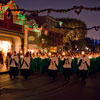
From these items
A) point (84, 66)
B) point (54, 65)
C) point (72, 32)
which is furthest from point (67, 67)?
point (72, 32)

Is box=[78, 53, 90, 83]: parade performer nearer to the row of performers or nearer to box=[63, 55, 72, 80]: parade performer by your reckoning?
the row of performers

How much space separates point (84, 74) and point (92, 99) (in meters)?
5.72

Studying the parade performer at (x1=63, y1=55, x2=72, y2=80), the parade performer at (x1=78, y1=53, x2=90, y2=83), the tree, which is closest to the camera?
the parade performer at (x1=78, y1=53, x2=90, y2=83)

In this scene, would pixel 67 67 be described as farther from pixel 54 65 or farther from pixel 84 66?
pixel 84 66

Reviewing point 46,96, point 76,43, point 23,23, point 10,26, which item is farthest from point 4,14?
point 76,43

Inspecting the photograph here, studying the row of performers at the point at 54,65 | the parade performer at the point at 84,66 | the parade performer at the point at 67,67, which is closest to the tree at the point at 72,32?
the row of performers at the point at 54,65

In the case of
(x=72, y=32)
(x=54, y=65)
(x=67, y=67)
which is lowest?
(x=67, y=67)

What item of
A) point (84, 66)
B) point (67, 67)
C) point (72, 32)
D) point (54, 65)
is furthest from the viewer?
point (72, 32)

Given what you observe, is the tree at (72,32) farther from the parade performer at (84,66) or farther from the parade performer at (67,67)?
the parade performer at (84,66)

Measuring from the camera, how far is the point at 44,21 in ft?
151

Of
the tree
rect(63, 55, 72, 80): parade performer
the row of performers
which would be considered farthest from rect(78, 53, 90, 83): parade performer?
the tree

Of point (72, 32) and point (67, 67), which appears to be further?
point (72, 32)

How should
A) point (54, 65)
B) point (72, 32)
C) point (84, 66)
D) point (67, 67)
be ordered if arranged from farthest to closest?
point (72, 32), point (54, 65), point (67, 67), point (84, 66)

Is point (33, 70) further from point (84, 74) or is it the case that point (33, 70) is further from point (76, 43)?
point (76, 43)
